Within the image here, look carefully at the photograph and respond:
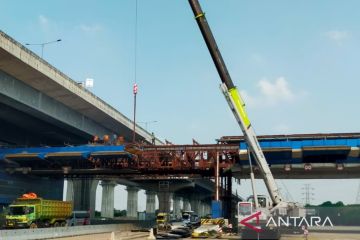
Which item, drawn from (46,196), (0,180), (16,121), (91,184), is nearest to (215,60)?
(16,121)

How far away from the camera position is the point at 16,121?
61.5m

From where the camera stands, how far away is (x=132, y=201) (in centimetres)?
16512

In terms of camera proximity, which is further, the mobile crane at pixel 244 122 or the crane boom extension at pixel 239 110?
the crane boom extension at pixel 239 110

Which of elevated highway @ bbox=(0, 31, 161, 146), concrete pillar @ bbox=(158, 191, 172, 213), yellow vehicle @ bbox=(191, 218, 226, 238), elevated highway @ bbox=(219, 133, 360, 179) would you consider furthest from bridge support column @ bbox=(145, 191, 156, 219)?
yellow vehicle @ bbox=(191, 218, 226, 238)

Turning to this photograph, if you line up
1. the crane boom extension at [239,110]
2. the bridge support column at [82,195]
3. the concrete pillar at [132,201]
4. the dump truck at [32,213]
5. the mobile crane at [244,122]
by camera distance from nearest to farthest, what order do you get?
the mobile crane at [244,122] < the crane boom extension at [239,110] < the dump truck at [32,213] < the bridge support column at [82,195] < the concrete pillar at [132,201]

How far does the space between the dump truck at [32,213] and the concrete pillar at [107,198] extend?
92.6 m

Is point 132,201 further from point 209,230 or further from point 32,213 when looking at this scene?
point 209,230

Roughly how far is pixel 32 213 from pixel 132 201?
398ft

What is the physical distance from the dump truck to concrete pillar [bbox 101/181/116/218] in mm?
92567

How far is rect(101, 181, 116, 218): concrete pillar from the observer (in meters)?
143

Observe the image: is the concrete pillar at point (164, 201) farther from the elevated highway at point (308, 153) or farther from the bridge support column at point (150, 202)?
the bridge support column at point (150, 202)

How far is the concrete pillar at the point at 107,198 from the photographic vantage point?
468ft

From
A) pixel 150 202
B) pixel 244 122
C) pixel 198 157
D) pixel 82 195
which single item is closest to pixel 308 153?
pixel 198 157

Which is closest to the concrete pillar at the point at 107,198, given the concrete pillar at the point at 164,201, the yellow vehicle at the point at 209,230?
the concrete pillar at the point at 164,201
